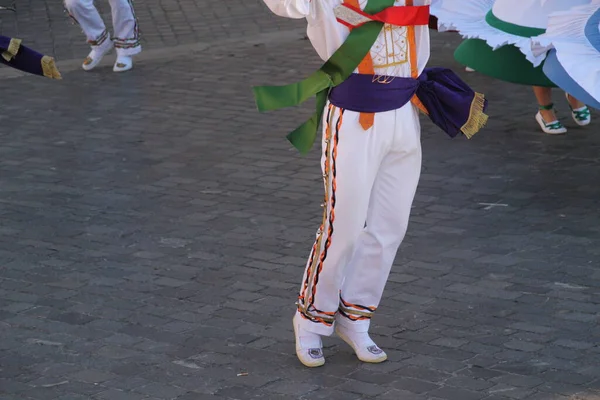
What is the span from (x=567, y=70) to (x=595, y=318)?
1855mm

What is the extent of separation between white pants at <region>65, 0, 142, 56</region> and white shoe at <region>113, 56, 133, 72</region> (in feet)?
0.15

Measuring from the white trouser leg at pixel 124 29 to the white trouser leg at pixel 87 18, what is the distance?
0.15 m

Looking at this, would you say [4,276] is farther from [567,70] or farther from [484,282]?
[567,70]

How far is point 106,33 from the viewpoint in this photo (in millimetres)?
10367

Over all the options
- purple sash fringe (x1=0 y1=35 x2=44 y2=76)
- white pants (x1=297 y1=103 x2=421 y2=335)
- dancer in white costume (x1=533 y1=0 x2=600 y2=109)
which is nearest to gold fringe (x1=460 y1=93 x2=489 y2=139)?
white pants (x1=297 y1=103 x2=421 y2=335)

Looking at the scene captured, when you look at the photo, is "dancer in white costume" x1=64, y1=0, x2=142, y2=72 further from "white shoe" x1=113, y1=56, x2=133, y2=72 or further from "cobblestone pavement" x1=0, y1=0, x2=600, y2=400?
"cobblestone pavement" x1=0, y1=0, x2=600, y2=400

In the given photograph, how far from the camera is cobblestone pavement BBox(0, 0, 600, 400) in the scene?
15.2ft

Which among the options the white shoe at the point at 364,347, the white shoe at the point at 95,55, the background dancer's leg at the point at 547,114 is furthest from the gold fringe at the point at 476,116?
the white shoe at the point at 95,55

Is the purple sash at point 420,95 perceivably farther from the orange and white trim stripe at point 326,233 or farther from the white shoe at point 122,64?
the white shoe at point 122,64

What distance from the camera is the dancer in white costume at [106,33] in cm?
1019

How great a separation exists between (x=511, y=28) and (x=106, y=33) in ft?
14.4

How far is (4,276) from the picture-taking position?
229 inches

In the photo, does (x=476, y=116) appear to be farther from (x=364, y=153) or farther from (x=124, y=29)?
(x=124, y=29)

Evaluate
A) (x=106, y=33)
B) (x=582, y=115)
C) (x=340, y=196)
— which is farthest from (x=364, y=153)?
(x=106, y=33)
